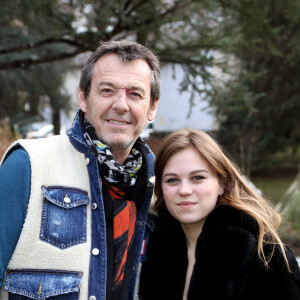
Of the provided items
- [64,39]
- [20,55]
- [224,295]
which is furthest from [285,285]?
[20,55]

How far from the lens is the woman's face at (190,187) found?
220 cm

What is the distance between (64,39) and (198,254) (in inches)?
192

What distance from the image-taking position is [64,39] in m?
6.23

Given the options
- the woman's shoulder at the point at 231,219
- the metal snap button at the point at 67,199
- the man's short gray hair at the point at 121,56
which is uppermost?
the man's short gray hair at the point at 121,56

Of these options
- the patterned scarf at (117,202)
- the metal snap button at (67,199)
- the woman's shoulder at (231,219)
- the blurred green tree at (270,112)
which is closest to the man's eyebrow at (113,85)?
the patterned scarf at (117,202)

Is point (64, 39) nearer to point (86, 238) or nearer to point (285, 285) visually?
point (86, 238)

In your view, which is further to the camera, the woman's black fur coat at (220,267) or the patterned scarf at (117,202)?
the patterned scarf at (117,202)

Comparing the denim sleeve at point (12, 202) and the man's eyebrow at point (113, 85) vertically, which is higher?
the man's eyebrow at point (113, 85)

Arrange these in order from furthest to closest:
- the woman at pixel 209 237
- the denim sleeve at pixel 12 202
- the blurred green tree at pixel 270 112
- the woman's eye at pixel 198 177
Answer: the blurred green tree at pixel 270 112, the woman's eye at pixel 198 177, the woman at pixel 209 237, the denim sleeve at pixel 12 202

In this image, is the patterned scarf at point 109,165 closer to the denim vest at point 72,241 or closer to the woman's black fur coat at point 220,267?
the denim vest at point 72,241

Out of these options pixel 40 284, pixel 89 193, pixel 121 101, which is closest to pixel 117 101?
pixel 121 101

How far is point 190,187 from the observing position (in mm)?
2191

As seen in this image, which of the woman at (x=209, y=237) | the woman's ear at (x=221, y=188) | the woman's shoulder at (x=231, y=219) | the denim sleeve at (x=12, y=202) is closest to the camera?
the denim sleeve at (x=12, y=202)

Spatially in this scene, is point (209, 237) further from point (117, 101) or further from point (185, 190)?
point (117, 101)
